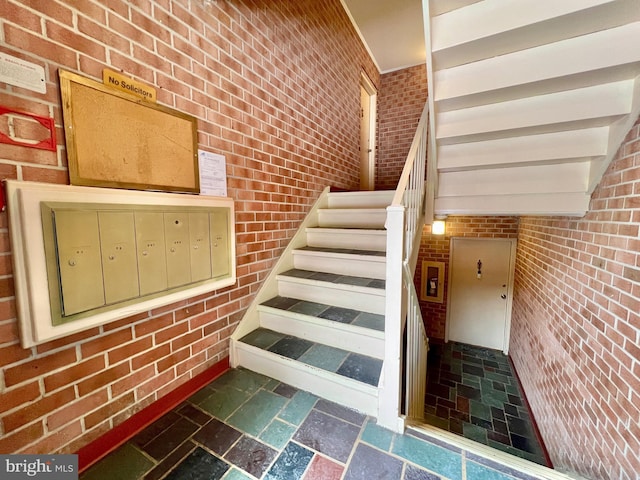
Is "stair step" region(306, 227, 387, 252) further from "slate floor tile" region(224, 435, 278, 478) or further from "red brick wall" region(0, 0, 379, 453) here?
"slate floor tile" region(224, 435, 278, 478)

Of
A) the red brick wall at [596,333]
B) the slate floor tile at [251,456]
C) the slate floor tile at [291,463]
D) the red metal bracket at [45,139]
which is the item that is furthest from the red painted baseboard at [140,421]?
the red brick wall at [596,333]

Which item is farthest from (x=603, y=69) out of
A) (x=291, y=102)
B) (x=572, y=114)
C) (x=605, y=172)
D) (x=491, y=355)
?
(x=491, y=355)

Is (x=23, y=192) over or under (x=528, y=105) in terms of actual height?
under

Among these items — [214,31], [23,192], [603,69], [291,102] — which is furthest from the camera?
[291,102]

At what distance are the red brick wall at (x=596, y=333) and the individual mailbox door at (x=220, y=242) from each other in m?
2.13

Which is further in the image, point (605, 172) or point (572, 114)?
point (605, 172)

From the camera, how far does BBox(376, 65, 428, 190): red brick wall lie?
4295 mm

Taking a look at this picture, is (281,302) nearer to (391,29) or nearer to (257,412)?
(257,412)

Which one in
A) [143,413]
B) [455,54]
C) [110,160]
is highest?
[455,54]

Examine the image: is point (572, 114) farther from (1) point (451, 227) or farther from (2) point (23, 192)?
(1) point (451, 227)

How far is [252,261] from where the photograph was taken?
1.94 metres

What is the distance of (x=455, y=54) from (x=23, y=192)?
2045mm

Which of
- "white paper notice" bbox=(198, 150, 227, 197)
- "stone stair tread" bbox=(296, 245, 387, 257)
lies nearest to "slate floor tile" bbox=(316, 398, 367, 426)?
"stone stair tread" bbox=(296, 245, 387, 257)

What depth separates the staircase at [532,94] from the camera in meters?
1.21
